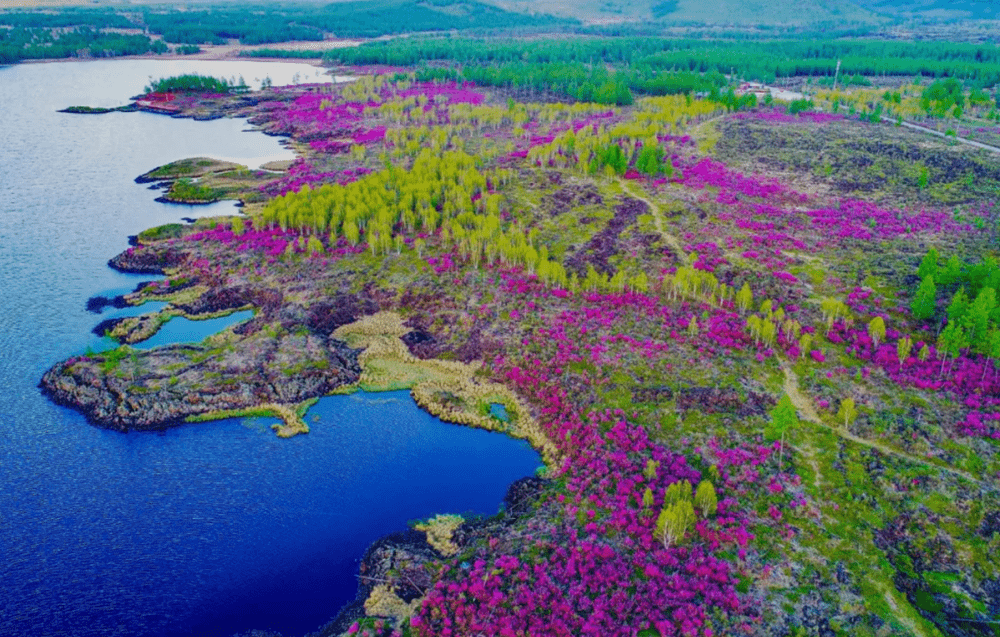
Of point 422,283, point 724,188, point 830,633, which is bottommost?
point 830,633

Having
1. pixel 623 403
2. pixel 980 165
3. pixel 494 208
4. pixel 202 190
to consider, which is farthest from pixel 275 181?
pixel 980 165

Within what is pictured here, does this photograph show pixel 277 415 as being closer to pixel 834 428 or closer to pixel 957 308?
pixel 834 428

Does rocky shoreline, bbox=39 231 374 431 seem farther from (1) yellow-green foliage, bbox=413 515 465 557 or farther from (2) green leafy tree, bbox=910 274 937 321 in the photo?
(2) green leafy tree, bbox=910 274 937 321

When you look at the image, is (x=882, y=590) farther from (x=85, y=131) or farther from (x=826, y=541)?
(x=85, y=131)

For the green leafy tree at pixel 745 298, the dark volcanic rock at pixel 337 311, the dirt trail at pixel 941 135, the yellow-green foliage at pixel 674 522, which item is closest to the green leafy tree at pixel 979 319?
the green leafy tree at pixel 745 298

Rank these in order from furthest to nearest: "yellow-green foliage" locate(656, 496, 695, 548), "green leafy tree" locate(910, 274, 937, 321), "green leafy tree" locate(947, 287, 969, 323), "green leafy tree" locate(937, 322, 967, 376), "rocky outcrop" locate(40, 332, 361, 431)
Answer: "green leafy tree" locate(910, 274, 937, 321)
"green leafy tree" locate(947, 287, 969, 323)
"rocky outcrop" locate(40, 332, 361, 431)
"green leafy tree" locate(937, 322, 967, 376)
"yellow-green foliage" locate(656, 496, 695, 548)

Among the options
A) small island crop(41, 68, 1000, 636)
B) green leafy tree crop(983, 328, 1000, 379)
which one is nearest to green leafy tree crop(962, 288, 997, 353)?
small island crop(41, 68, 1000, 636)

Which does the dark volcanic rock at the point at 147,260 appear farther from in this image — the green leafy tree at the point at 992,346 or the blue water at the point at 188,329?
the green leafy tree at the point at 992,346
